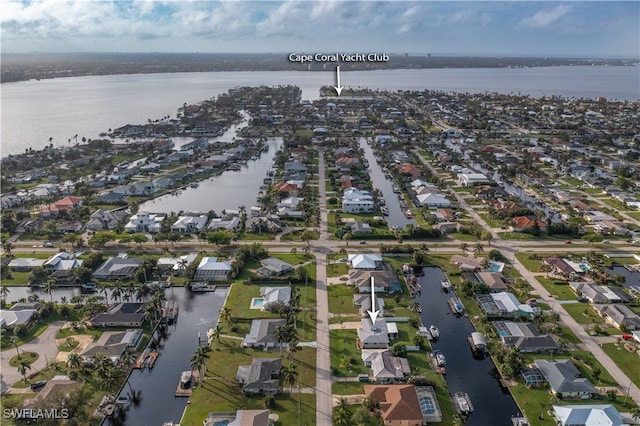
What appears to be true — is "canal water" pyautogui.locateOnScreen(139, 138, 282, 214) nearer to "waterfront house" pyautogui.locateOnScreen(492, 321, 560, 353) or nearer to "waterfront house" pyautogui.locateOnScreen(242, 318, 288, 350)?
"waterfront house" pyautogui.locateOnScreen(242, 318, 288, 350)

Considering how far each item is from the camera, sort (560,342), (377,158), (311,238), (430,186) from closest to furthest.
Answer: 1. (560,342)
2. (311,238)
3. (430,186)
4. (377,158)

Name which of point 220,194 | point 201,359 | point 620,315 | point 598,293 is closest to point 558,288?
point 598,293

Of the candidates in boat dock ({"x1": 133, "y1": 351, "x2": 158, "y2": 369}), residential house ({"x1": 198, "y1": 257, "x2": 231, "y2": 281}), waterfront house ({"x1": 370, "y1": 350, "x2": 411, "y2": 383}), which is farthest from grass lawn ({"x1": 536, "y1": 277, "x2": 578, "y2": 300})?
boat dock ({"x1": 133, "y1": 351, "x2": 158, "y2": 369})

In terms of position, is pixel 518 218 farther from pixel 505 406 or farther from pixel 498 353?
pixel 505 406

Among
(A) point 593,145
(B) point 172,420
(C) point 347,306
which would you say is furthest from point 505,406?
(A) point 593,145

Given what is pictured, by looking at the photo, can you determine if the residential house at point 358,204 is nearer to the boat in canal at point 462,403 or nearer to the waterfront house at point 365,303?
the waterfront house at point 365,303

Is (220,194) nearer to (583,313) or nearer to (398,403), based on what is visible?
(398,403)

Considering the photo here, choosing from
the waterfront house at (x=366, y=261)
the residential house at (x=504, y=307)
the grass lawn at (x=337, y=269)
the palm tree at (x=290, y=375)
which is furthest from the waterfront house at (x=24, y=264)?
the residential house at (x=504, y=307)

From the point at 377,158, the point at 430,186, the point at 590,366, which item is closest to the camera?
the point at 590,366
